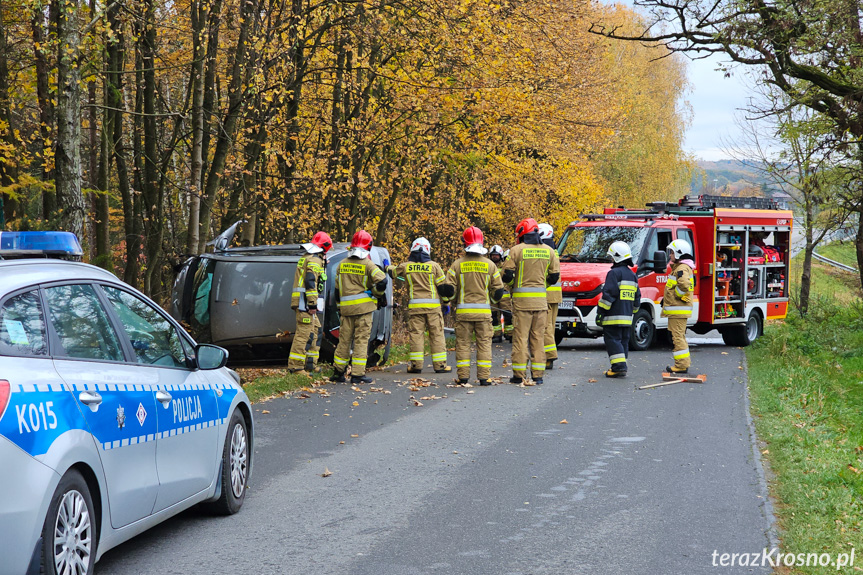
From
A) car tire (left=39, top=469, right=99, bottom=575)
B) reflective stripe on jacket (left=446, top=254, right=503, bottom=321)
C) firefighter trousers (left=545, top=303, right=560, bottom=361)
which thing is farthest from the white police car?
firefighter trousers (left=545, top=303, right=560, bottom=361)

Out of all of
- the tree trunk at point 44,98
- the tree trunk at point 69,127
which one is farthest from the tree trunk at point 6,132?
the tree trunk at point 69,127

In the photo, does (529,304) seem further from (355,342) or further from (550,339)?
(355,342)

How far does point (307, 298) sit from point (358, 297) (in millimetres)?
725

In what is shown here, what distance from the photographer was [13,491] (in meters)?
3.64

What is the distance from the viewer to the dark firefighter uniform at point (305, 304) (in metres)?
12.6

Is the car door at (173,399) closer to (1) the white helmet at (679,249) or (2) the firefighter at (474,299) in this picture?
(2) the firefighter at (474,299)

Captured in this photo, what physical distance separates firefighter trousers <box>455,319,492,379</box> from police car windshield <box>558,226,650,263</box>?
5.91 meters

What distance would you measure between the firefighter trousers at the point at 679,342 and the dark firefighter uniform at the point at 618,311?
26.5 inches

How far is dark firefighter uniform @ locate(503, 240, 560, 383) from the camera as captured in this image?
43.9ft

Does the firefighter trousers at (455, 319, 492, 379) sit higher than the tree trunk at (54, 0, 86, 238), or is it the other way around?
the tree trunk at (54, 0, 86, 238)

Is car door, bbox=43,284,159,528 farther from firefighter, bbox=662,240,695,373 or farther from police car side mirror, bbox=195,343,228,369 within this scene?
firefighter, bbox=662,240,695,373

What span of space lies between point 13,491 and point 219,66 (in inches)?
738

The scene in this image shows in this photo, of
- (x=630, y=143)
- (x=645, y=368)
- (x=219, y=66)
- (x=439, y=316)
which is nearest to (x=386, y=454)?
(x=439, y=316)

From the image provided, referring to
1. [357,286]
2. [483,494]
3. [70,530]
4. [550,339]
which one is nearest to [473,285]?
[357,286]
